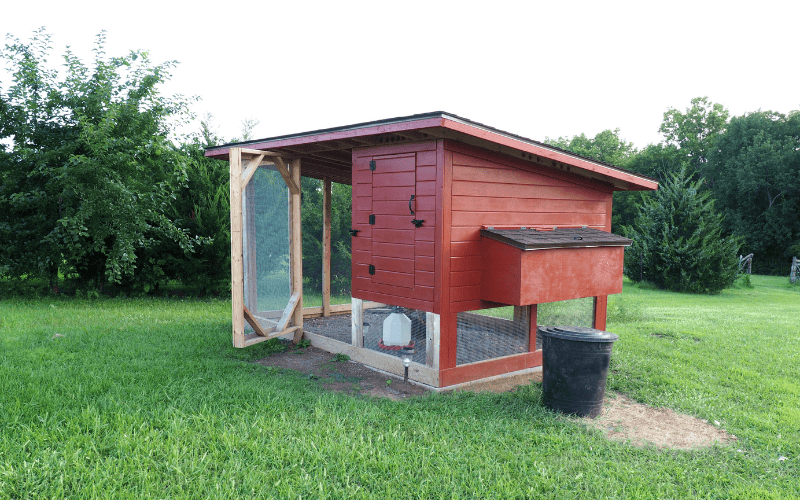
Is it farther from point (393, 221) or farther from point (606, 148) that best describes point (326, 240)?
point (606, 148)

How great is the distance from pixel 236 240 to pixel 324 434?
3.05 metres

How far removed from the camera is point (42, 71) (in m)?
10.7

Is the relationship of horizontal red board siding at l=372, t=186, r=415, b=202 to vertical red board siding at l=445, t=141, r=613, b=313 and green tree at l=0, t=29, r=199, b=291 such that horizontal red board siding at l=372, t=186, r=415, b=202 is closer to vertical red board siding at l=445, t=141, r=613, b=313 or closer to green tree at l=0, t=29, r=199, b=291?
vertical red board siding at l=445, t=141, r=613, b=313

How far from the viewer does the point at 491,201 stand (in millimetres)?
5688

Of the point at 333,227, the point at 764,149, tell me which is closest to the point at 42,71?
the point at 333,227

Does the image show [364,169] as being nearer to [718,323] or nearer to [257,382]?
[257,382]


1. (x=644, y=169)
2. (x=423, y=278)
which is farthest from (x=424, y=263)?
(x=644, y=169)

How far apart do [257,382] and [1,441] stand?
212cm

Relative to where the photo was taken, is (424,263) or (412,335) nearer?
(424,263)

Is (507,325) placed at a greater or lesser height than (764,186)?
lesser

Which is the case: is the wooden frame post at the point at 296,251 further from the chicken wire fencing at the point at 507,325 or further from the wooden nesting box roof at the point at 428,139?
the chicken wire fencing at the point at 507,325

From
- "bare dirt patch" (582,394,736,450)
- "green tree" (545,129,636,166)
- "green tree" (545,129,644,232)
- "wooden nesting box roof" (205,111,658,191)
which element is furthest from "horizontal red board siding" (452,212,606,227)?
"green tree" (545,129,636,166)

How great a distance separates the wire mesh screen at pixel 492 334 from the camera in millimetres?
6211

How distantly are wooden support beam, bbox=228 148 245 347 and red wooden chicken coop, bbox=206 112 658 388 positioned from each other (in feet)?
0.05
